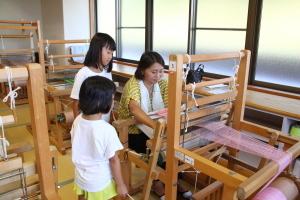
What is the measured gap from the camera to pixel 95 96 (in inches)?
43.2

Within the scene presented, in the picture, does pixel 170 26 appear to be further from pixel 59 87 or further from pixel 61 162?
pixel 61 162

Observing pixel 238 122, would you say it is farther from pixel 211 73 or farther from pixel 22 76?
pixel 211 73

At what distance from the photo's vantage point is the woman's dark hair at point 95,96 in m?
1.09

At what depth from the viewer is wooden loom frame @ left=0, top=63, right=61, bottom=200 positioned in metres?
0.87

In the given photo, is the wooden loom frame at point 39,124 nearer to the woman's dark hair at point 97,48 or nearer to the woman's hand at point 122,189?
the woman's hand at point 122,189

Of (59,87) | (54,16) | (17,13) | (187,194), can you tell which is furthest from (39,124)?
(17,13)

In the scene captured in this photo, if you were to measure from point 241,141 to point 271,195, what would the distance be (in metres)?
0.35

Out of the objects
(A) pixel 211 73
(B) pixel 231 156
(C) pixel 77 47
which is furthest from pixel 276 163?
(C) pixel 77 47

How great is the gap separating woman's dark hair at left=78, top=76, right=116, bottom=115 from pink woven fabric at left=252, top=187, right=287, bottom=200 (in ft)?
2.34

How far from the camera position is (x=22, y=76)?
0.86 meters

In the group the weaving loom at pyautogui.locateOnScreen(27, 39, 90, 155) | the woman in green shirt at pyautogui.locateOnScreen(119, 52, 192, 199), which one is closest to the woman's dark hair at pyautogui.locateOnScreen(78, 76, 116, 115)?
the woman in green shirt at pyautogui.locateOnScreen(119, 52, 192, 199)

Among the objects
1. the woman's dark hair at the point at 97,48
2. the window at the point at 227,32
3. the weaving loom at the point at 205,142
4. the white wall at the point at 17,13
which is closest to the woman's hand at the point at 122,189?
the weaving loom at the point at 205,142

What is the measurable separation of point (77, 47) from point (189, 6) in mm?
2367

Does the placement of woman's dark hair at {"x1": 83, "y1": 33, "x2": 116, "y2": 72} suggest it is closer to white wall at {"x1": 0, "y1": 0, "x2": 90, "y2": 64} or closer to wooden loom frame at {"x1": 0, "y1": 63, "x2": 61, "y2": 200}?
wooden loom frame at {"x1": 0, "y1": 63, "x2": 61, "y2": 200}
